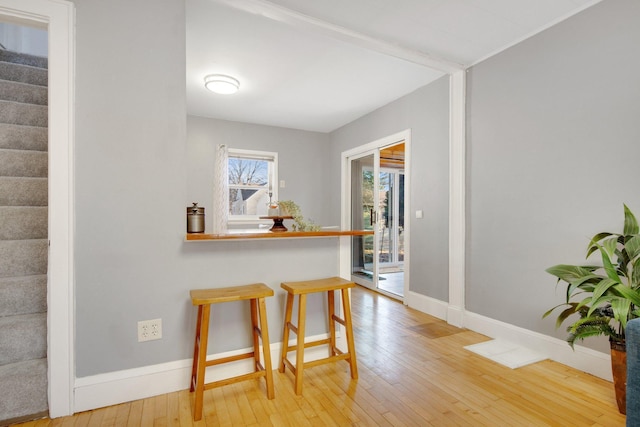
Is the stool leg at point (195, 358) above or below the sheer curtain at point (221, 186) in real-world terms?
below

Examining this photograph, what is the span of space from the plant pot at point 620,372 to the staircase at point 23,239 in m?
3.09

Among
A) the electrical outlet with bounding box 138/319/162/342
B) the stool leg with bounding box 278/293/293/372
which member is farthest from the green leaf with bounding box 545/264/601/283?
the electrical outlet with bounding box 138/319/162/342

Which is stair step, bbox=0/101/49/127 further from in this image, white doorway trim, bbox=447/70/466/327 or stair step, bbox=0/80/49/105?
white doorway trim, bbox=447/70/466/327

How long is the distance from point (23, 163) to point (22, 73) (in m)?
1.14

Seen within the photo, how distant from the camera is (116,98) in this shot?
6.08 ft

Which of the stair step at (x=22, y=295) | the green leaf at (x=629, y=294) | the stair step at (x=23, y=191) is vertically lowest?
the stair step at (x=22, y=295)

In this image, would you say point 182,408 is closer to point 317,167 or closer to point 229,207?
point 229,207

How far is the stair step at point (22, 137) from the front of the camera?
2.48 metres

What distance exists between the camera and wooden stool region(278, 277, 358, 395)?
1.95 m

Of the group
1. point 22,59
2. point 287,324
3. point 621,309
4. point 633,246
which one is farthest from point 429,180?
point 22,59

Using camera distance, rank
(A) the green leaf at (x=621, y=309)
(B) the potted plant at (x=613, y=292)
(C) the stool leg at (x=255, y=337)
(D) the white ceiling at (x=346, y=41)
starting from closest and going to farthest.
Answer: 1. (A) the green leaf at (x=621, y=309)
2. (B) the potted plant at (x=613, y=292)
3. (C) the stool leg at (x=255, y=337)
4. (D) the white ceiling at (x=346, y=41)

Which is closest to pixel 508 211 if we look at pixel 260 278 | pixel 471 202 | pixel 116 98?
pixel 471 202

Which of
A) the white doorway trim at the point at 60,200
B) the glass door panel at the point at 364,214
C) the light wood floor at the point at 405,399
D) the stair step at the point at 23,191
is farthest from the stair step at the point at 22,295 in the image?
the glass door panel at the point at 364,214

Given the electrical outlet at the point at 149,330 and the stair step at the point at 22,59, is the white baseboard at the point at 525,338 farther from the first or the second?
the stair step at the point at 22,59
